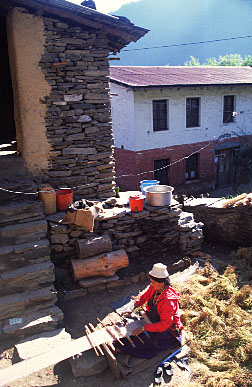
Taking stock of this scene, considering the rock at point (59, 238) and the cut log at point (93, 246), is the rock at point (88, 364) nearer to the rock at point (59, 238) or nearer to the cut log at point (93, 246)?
the cut log at point (93, 246)

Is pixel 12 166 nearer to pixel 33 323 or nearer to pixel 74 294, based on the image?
pixel 74 294

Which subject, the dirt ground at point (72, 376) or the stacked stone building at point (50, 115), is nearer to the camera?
the dirt ground at point (72, 376)

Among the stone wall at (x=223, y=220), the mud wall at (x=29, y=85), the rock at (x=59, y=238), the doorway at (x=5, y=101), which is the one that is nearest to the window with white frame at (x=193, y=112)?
the stone wall at (x=223, y=220)

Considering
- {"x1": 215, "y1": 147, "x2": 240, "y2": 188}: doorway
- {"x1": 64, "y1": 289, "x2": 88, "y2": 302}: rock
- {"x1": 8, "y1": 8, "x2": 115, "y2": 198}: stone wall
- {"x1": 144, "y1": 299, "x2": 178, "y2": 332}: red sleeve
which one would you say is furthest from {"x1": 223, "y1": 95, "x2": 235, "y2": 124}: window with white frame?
{"x1": 144, "y1": 299, "x2": 178, "y2": 332}: red sleeve

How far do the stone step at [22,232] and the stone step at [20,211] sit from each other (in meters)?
0.13

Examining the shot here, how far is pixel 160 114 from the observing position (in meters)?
15.2

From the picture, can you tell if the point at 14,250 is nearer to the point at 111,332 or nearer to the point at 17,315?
the point at 17,315

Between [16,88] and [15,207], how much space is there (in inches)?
100

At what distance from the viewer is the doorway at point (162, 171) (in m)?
15.6

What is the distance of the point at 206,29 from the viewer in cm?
10575

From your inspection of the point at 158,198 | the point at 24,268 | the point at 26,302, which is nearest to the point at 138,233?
the point at 158,198

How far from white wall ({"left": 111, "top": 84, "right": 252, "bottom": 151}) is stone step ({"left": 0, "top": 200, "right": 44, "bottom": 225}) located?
869 cm

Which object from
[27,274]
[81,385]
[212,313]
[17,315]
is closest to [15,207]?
[27,274]

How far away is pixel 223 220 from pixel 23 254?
5098 millimetres
